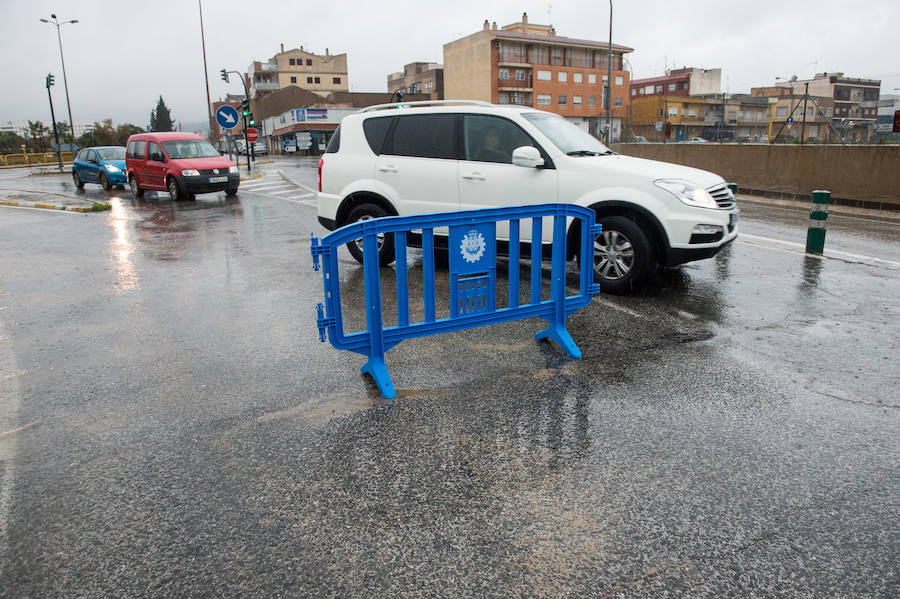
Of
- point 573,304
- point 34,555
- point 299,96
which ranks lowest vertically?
point 34,555

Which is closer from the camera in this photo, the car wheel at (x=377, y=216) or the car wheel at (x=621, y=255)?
the car wheel at (x=621, y=255)

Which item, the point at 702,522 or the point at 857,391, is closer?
the point at 702,522

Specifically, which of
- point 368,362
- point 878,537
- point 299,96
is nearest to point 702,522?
point 878,537

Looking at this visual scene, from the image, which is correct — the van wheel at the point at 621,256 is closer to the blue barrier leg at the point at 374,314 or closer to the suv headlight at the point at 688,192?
the suv headlight at the point at 688,192

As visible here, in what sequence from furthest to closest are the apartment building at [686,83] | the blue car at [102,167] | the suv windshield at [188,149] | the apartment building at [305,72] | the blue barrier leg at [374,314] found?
1. the apartment building at [305,72]
2. the apartment building at [686,83]
3. the blue car at [102,167]
4. the suv windshield at [188,149]
5. the blue barrier leg at [374,314]

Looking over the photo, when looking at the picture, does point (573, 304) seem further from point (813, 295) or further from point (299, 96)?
point (299, 96)

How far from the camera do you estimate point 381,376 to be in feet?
13.9

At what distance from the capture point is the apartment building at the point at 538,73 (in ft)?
239

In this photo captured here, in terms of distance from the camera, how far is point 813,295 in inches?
251

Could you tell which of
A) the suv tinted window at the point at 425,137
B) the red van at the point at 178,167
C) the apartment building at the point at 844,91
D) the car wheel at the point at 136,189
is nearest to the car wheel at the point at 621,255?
the suv tinted window at the point at 425,137

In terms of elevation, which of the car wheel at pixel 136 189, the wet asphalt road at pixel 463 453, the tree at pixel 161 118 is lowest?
the wet asphalt road at pixel 463 453

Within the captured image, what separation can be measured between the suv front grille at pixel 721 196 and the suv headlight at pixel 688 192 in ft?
0.35

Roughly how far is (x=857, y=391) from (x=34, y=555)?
4646 millimetres

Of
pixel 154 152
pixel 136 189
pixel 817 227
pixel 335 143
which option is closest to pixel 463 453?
pixel 335 143
